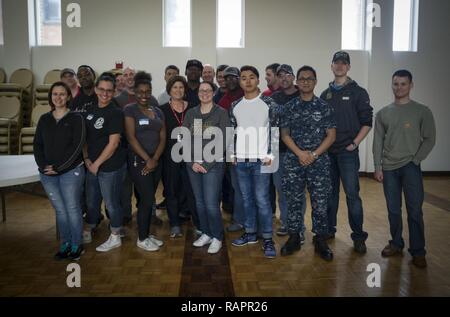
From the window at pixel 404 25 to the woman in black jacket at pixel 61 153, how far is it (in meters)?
6.31

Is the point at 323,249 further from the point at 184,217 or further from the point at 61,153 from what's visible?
the point at 61,153

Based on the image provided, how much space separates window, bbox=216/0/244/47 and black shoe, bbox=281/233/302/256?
15.5 ft

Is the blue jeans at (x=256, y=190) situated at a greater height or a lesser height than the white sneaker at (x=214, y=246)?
greater

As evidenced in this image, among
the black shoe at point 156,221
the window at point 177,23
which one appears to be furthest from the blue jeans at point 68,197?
the window at point 177,23

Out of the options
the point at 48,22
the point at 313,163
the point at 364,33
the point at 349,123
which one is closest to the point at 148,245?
the point at 313,163

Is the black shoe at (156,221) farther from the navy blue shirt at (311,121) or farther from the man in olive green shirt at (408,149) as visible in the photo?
the man in olive green shirt at (408,149)

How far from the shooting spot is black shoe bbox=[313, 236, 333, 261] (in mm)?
3340

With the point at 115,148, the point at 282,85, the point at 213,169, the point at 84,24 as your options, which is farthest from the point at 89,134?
the point at 84,24

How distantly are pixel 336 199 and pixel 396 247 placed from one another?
63cm

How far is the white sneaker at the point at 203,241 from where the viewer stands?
368 centimetres

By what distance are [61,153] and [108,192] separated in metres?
0.52

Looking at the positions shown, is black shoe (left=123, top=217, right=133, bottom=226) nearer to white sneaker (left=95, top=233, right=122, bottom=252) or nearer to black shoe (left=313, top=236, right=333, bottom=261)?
white sneaker (left=95, top=233, right=122, bottom=252)

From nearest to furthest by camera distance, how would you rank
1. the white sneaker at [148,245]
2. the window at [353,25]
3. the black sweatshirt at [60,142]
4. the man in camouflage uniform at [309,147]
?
the black sweatshirt at [60,142] < the man in camouflage uniform at [309,147] < the white sneaker at [148,245] < the window at [353,25]

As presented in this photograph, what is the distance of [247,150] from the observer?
3.39m
